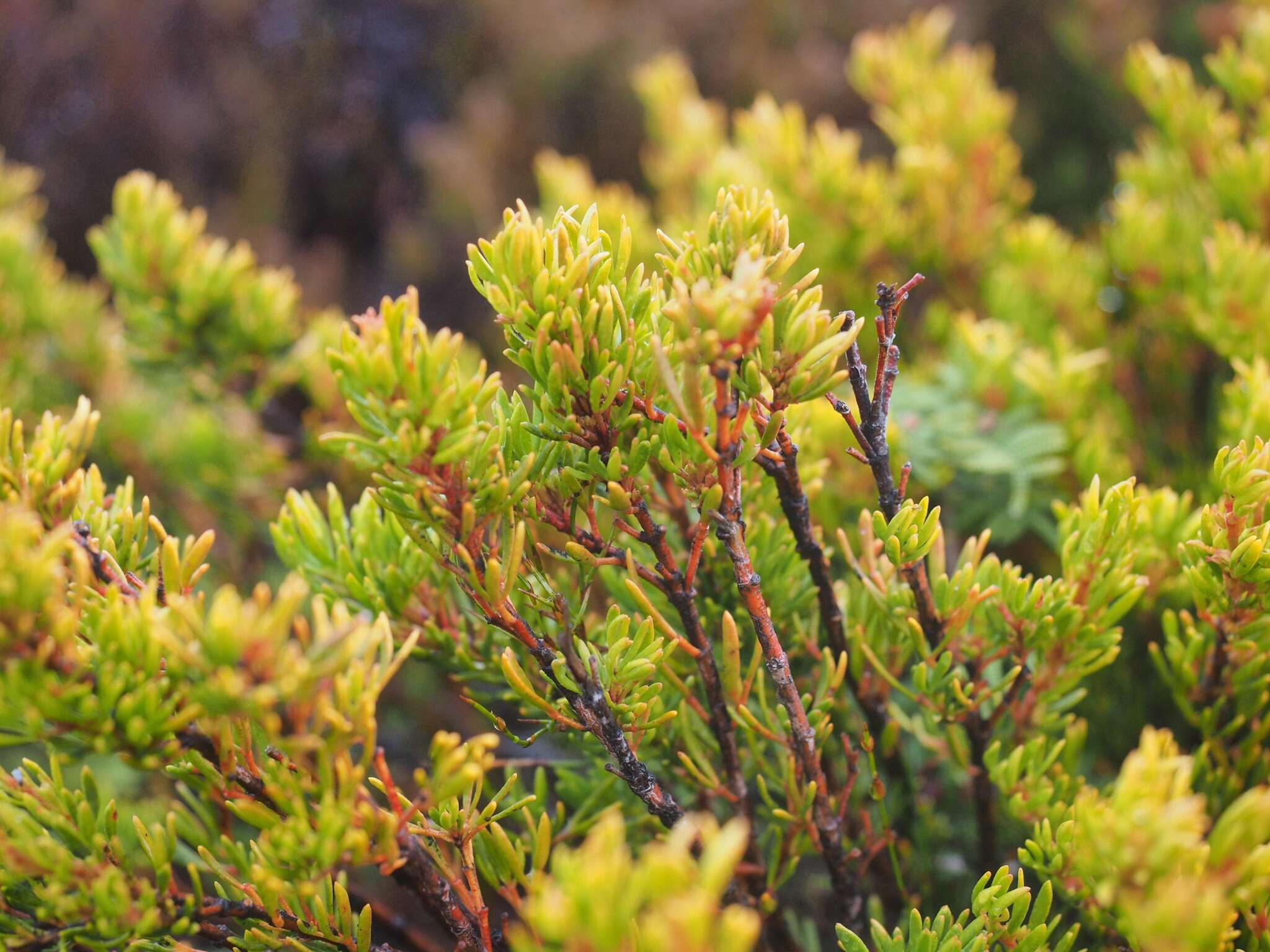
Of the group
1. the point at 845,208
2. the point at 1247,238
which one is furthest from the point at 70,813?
the point at 1247,238

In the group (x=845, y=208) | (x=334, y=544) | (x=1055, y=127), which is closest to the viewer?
(x=334, y=544)

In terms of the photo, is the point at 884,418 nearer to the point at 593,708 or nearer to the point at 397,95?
the point at 593,708

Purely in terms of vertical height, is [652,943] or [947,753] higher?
[947,753]

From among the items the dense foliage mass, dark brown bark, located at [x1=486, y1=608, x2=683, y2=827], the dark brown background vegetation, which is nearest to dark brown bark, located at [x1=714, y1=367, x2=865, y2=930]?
the dense foliage mass

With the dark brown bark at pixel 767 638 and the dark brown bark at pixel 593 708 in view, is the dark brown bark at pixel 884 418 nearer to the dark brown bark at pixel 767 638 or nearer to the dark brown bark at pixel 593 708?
the dark brown bark at pixel 767 638

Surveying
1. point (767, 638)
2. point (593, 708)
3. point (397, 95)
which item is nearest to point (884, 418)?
point (767, 638)

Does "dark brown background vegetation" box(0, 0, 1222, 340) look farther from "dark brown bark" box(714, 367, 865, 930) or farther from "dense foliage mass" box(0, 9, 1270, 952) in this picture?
"dark brown bark" box(714, 367, 865, 930)

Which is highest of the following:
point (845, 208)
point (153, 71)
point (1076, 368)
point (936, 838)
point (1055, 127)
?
point (153, 71)

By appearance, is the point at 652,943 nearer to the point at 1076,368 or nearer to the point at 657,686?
the point at 657,686
